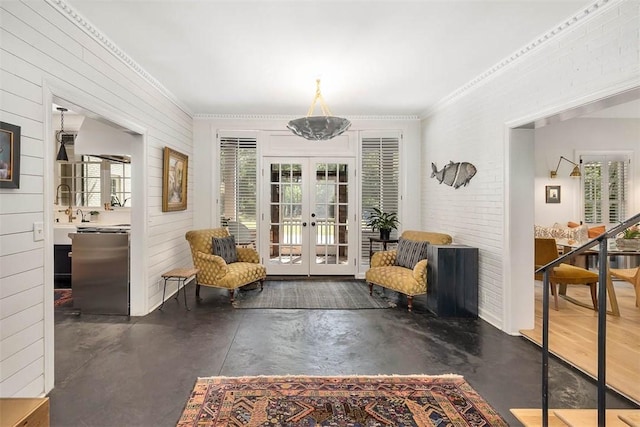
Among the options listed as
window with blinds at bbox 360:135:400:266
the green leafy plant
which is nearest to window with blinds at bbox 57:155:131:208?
window with blinds at bbox 360:135:400:266

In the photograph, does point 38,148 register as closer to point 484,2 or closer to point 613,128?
point 484,2

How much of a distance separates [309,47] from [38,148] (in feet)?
7.76

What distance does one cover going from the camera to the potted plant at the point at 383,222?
18.3 ft

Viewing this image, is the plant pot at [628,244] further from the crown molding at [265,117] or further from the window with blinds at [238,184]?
the window with blinds at [238,184]

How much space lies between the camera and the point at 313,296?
4742 millimetres

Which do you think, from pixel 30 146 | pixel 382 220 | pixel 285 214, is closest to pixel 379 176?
pixel 382 220

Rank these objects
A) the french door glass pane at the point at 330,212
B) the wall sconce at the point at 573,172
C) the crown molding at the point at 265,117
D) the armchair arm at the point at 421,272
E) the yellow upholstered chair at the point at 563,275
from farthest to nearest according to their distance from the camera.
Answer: the wall sconce at the point at 573,172 → the french door glass pane at the point at 330,212 → the crown molding at the point at 265,117 → the armchair arm at the point at 421,272 → the yellow upholstered chair at the point at 563,275

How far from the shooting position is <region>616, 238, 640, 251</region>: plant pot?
14.2ft

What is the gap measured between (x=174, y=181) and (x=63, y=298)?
2168mm

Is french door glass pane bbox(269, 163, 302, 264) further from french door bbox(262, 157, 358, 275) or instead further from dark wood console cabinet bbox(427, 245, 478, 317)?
dark wood console cabinet bbox(427, 245, 478, 317)

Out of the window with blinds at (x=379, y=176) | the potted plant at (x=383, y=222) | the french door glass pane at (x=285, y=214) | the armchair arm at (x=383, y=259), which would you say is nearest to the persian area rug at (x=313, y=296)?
the armchair arm at (x=383, y=259)

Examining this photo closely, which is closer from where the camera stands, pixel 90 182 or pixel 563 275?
pixel 563 275

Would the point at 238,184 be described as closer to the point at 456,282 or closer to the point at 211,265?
the point at 211,265

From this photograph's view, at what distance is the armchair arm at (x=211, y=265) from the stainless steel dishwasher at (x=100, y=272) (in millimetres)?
885
